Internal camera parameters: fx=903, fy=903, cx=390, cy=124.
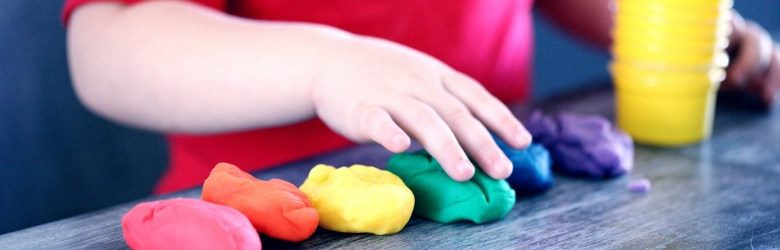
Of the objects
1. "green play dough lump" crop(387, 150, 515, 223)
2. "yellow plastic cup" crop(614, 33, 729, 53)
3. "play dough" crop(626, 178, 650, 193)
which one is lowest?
"play dough" crop(626, 178, 650, 193)

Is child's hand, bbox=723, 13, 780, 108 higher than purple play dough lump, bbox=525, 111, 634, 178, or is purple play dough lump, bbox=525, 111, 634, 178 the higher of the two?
purple play dough lump, bbox=525, 111, 634, 178

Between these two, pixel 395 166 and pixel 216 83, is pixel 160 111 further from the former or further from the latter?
pixel 395 166

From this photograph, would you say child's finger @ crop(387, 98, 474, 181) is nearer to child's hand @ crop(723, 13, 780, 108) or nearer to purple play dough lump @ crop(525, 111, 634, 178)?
purple play dough lump @ crop(525, 111, 634, 178)

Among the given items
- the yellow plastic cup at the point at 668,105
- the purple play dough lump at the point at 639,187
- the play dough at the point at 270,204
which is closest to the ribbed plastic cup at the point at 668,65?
the yellow plastic cup at the point at 668,105

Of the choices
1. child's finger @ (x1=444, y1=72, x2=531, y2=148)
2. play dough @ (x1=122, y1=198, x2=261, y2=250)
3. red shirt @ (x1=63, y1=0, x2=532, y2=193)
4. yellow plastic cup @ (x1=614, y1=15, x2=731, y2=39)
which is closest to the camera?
play dough @ (x1=122, y1=198, x2=261, y2=250)

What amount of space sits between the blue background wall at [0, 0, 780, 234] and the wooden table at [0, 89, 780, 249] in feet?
0.89

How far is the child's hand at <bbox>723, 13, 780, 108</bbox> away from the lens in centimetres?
85

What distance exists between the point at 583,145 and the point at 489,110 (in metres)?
0.10

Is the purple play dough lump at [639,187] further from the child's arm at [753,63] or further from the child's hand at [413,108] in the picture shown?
the child's arm at [753,63]

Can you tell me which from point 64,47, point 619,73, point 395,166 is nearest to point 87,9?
point 64,47

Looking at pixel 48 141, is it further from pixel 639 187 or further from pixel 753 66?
pixel 753 66

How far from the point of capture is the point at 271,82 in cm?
63

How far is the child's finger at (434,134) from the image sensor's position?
0.52 metres

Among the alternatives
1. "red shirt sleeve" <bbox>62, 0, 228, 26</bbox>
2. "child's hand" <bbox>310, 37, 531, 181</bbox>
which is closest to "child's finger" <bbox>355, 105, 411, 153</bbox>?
"child's hand" <bbox>310, 37, 531, 181</bbox>
